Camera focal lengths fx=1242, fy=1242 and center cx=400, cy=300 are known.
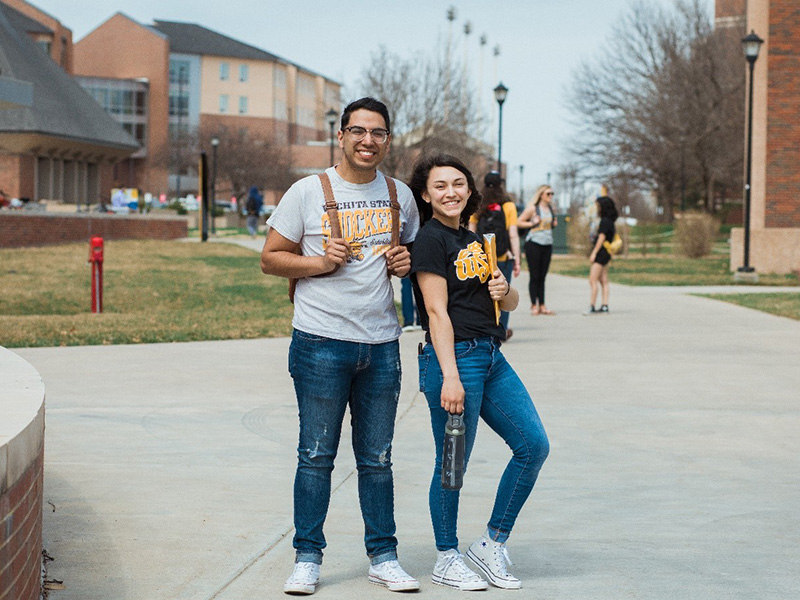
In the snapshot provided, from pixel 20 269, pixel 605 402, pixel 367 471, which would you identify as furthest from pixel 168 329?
pixel 20 269

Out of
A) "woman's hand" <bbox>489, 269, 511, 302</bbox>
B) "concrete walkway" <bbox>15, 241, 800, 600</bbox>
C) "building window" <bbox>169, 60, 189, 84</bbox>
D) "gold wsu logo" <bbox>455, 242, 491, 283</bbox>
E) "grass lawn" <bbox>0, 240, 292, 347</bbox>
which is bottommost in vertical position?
"concrete walkway" <bbox>15, 241, 800, 600</bbox>

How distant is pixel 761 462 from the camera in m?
7.43

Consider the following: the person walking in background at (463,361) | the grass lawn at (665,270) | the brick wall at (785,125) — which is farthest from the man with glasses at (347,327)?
the brick wall at (785,125)

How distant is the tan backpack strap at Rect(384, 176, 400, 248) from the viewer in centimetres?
476

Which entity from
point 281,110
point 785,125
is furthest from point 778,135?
point 281,110

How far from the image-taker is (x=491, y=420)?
193 inches

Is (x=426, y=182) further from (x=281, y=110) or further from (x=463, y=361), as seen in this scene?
(x=281, y=110)

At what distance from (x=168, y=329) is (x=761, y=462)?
9312 millimetres

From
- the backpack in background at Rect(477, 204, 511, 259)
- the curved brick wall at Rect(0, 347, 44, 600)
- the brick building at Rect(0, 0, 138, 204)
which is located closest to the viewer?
the curved brick wall at Rect(0, 347, 44, 600)

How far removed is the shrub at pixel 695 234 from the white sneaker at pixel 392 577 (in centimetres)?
3624

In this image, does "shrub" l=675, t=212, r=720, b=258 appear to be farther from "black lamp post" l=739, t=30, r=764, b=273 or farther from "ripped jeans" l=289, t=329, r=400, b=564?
"ripped jeans" l=289, t=329, r=400, b=564

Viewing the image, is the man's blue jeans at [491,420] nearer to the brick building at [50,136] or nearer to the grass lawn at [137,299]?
the grass lawn at [137,299]

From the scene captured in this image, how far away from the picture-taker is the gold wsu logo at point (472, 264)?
4758 mm

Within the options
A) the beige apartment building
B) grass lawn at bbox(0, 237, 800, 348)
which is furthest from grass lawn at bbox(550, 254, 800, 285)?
the beige apartment building
